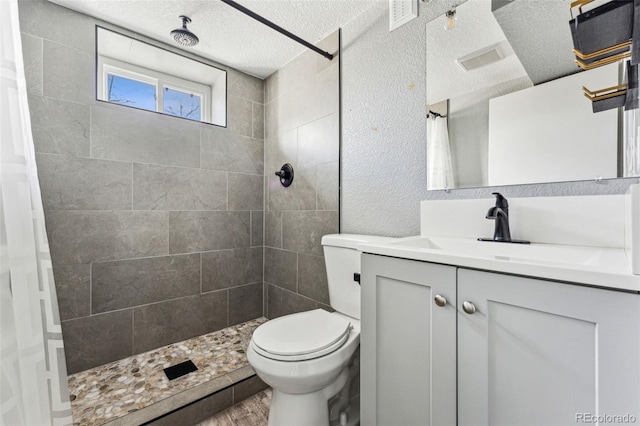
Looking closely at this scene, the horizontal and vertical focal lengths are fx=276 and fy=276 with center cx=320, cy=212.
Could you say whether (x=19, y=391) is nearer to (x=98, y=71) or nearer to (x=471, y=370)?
(x=471, y=370)

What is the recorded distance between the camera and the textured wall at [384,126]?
54.4 inches

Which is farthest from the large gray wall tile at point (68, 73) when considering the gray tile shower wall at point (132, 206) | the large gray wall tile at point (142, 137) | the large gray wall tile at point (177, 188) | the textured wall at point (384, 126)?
the textured wall at point (384, 126)

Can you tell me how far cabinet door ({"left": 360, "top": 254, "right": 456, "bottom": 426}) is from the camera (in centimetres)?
79

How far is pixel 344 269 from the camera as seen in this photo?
1438mm

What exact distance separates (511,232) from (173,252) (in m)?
2.02

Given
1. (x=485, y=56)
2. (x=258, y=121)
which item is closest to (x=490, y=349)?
(x=485, y=56)

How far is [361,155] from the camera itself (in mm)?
1679

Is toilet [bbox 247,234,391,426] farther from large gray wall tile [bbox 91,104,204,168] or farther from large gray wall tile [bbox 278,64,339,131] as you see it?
large gray wall tile [bbox 91,104,204,168]

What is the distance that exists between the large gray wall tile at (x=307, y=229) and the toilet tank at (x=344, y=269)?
0.33m

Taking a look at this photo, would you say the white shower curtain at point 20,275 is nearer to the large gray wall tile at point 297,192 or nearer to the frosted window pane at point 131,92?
the frosted window pane at point 131,92

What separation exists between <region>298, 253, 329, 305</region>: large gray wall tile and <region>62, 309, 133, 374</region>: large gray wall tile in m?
1.15

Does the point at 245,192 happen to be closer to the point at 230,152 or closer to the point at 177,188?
the point at 230,152

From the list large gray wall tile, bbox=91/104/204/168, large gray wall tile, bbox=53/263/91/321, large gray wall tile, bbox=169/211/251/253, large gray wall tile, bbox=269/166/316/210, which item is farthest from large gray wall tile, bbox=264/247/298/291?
large gray wall tile, bbox=53/263/91/321

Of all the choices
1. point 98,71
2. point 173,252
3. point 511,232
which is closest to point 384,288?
point 511,232
